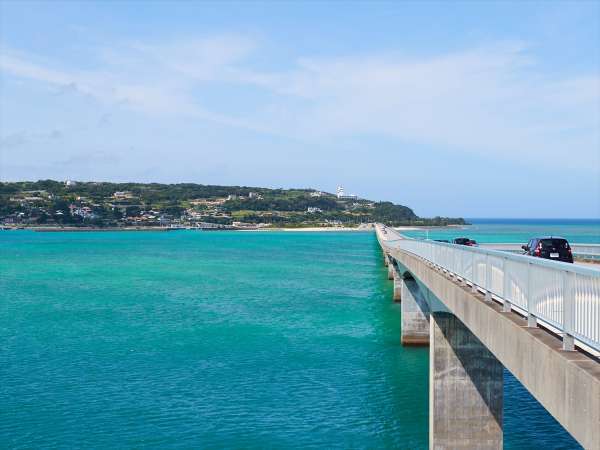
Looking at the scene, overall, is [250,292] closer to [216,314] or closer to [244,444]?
[216,314]

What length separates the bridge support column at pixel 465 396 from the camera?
1884 cm

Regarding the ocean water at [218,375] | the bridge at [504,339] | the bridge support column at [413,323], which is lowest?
the ocean water at [218,375]

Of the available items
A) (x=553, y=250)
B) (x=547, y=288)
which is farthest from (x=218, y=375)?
(x=547, y=288)

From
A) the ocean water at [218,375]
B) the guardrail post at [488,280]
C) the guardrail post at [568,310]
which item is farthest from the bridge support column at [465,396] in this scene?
the guardrail post at [568,310]

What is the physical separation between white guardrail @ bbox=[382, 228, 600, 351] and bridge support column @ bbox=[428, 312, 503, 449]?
5.63 meters

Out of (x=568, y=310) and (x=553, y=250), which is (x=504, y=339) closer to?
(x=568, y=310)

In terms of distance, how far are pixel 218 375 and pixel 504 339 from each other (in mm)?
21172

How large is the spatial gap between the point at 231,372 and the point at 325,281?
42.9m

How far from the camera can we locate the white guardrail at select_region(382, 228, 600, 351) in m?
7.80

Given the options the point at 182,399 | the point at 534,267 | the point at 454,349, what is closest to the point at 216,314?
the point at 182,399

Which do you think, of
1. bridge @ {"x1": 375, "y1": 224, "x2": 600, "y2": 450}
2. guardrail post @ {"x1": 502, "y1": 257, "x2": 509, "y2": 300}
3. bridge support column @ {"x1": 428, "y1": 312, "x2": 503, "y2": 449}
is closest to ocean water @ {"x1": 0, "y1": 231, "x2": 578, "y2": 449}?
bridge support column @ {"x1": 428, "y1": 312, "x2": 503, "y2": 449}

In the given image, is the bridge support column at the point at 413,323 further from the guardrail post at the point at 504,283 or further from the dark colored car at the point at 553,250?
the guardrail post at the point at 504,283

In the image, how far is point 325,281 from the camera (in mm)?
73312

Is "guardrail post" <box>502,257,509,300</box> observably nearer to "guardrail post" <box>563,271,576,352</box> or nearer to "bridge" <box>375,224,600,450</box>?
"bridge" <box>375,224,600,450</box>
